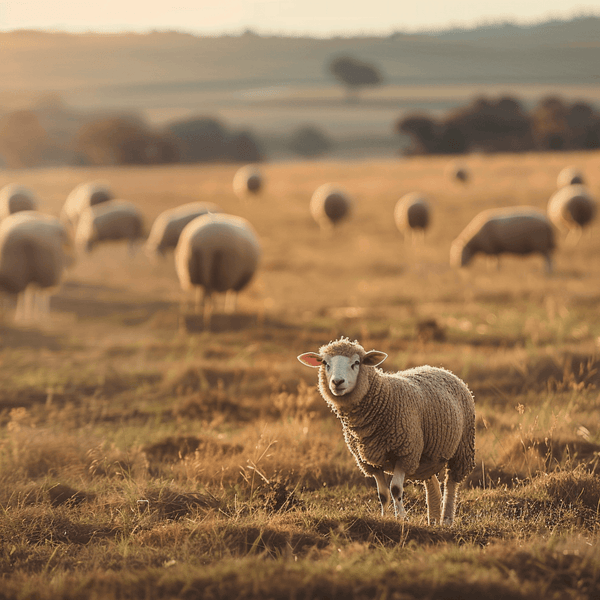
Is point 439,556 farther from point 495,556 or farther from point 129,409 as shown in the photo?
point 129,409

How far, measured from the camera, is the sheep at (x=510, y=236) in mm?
21328

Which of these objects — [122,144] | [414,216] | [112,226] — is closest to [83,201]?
[112,226]

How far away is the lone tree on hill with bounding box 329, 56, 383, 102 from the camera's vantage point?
122 metres

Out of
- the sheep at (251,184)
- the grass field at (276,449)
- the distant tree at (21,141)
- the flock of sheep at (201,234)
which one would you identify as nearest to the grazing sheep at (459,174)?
the flock of sheep at (201,234)

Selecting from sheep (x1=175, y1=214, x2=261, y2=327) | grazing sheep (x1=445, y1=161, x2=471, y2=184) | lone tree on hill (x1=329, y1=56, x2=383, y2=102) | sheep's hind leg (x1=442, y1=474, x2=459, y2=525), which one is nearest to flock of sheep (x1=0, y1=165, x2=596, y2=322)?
sheep (x1=175, y1=214, x2=261, y2=327)

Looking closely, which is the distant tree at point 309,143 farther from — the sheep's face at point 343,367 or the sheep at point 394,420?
the sheep's face at point 343,367

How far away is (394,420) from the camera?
5008 millimetres

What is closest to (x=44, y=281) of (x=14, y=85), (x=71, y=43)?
(x=14, y=85)

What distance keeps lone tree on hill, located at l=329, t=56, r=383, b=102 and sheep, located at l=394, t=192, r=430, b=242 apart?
320ft

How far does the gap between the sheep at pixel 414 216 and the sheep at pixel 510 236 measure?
612cm

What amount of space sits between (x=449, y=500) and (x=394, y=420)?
84cm

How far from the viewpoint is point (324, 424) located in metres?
8.14

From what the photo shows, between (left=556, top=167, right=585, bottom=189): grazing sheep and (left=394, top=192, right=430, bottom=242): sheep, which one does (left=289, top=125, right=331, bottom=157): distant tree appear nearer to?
(left=556, top=167, right=585, bottom=189): grazing sheep

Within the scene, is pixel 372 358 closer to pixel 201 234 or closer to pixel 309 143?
pixel 201 234
